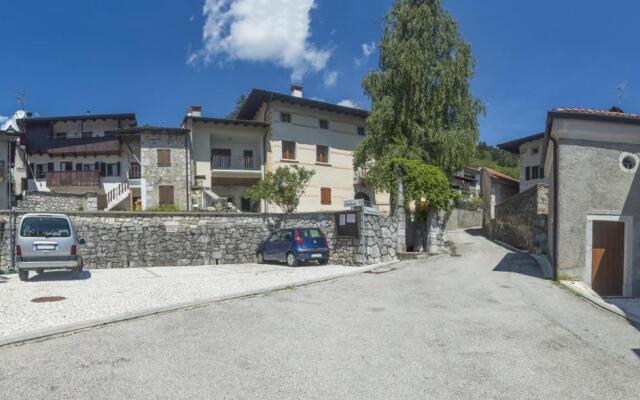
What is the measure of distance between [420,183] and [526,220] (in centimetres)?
554

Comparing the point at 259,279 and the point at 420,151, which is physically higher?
the point at 420,151

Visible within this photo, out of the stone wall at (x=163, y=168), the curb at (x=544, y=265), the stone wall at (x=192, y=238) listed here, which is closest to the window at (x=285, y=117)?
the stone wall at (x=163, y=168)

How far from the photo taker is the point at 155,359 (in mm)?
5398

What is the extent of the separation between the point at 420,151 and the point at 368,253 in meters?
9.23

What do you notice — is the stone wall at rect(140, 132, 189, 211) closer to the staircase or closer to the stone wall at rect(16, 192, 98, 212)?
the staircase

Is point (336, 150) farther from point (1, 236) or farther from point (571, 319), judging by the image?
point (571, 319)

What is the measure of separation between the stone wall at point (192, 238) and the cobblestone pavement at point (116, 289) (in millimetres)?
1259

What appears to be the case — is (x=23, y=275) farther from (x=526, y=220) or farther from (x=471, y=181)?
(x=471, y=181)

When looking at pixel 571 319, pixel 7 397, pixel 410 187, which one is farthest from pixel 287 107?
pixel 7 397

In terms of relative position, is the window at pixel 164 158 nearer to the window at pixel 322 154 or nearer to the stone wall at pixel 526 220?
the window at pixel 322 154

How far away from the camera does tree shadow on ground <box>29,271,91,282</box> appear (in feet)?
41.0

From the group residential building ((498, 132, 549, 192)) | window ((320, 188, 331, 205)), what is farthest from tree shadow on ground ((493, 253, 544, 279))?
residential building ((498, 132, 549, 192))

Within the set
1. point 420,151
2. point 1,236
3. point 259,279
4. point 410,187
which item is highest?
point 420,151

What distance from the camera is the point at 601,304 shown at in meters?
9.09
